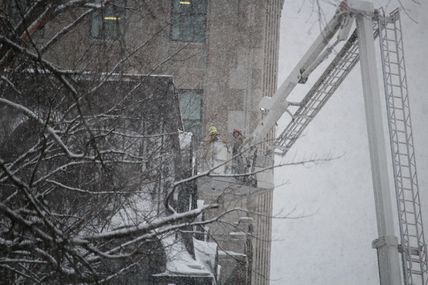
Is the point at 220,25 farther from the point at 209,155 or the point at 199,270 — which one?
the point at 199,270

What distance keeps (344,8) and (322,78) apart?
273 cm

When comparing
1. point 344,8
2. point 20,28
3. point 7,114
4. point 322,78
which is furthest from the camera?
point 322,78

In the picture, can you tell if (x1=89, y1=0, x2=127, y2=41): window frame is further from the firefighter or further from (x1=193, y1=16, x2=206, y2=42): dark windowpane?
(x1=193, y1=16, x2=206, y2=42): dark windowpane

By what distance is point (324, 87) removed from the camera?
53.4ft

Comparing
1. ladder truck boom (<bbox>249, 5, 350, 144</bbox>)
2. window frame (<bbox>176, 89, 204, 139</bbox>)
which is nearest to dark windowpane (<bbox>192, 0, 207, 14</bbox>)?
window frame (<bbox>176, 89, 204, 139</bbox>)

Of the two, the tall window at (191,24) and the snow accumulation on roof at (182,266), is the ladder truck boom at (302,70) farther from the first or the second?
the tall window at (191,24)

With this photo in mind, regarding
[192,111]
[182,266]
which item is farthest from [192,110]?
[182,266]

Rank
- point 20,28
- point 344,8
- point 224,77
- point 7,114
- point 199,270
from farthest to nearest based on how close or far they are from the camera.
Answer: point 224,77, point 344,8, point 199,270, point 7,114, point 20,28

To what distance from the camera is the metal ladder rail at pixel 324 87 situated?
49.9 feet

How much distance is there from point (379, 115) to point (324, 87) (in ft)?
12.8

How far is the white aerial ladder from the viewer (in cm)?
1150

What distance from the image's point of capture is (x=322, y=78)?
16.0 meters

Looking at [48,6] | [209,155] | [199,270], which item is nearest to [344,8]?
[209,155]

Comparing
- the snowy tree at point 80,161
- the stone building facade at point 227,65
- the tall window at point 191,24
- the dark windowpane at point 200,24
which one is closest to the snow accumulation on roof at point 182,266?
the snowy tree at point 80,161
